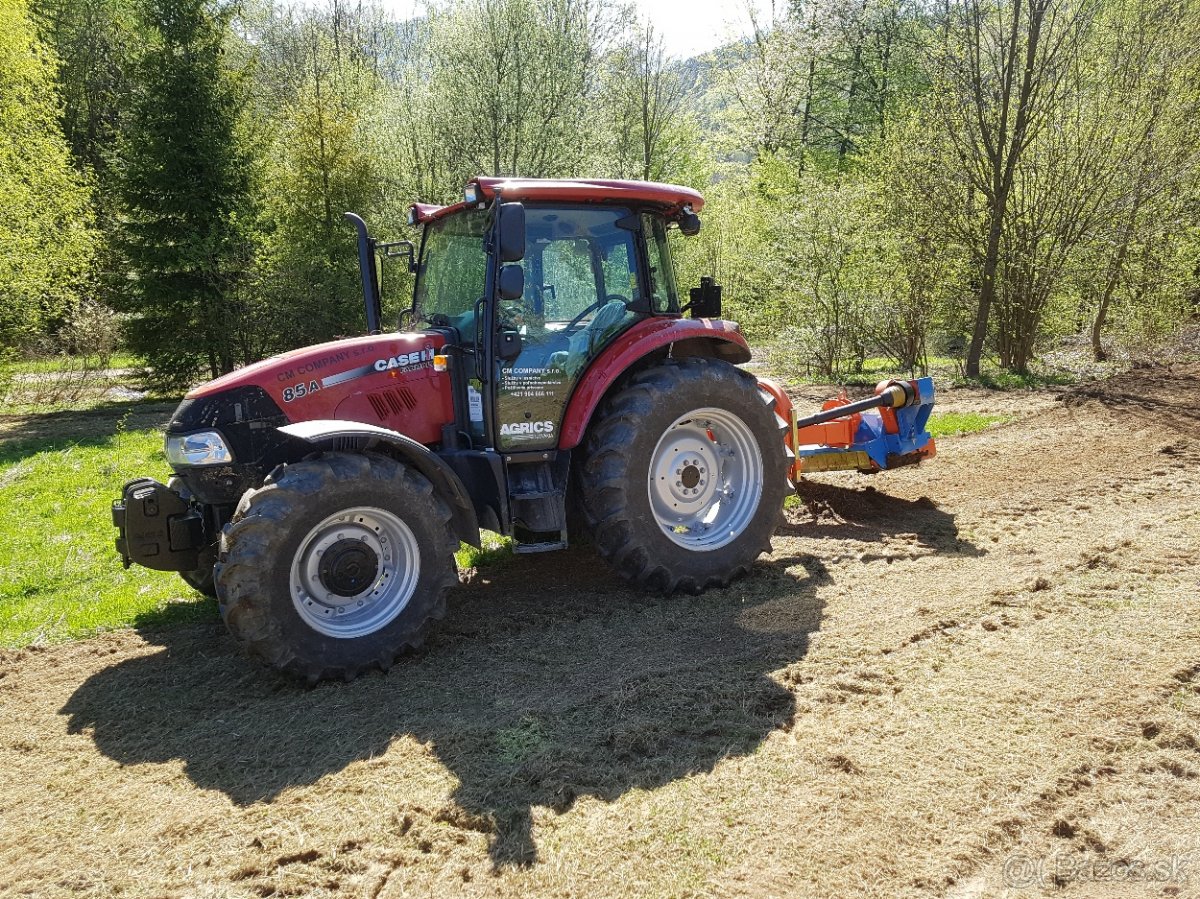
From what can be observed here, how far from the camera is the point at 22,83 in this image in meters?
14.0

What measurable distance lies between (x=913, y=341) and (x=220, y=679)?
524 inches

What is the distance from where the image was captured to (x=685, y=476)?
5.34 metres

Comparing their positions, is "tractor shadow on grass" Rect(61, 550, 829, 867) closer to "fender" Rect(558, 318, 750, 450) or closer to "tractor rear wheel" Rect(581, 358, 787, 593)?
"tractor rear wheel" Rect(581, 358, 787, 593)

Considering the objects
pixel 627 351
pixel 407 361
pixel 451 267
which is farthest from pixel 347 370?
pixel 627 351

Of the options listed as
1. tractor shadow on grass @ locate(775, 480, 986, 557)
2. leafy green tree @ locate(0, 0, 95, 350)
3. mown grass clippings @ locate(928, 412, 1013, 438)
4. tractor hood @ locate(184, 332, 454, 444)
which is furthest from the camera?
leafy green tree @ locate(0, 0, 95, 350)

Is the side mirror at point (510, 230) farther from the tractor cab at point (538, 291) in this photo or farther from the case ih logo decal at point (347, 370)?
the case ih logo decal at point (347, 370)

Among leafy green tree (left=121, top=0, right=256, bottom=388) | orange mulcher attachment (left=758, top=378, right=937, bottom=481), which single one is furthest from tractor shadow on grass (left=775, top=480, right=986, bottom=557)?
leafy green tree (left=121, top=0, right=256, bottom=388)

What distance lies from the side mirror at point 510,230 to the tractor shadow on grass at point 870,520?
3259mm

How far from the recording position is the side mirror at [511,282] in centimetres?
441

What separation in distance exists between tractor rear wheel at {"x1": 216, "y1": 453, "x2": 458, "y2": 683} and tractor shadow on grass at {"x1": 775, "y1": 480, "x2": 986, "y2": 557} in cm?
310

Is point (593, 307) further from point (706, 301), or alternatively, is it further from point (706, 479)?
point (706, 479)

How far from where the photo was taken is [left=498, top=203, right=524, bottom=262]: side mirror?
4.18 meters

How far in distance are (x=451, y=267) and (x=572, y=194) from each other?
861 mm

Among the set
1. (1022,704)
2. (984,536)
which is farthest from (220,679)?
(984,536)
